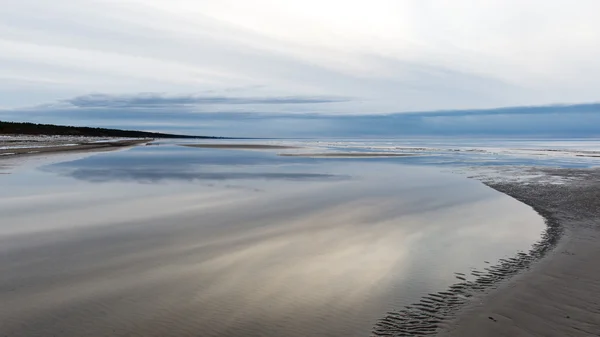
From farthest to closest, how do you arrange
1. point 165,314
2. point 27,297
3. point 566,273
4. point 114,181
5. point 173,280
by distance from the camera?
point 114,181 → point 566,273 → point 173,280 → point 27,297 → point 165,314

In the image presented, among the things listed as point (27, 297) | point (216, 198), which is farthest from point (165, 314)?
point (216, 198)

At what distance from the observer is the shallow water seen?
529cm

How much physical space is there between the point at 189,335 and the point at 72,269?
314cm

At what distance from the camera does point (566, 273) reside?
713 cm

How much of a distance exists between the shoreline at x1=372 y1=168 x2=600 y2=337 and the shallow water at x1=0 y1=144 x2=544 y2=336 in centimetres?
34

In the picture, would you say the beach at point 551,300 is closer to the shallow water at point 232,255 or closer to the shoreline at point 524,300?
the shoreline at point 524,300

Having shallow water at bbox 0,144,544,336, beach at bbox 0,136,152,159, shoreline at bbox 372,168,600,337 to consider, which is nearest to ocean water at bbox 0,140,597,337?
shallow water at bbox 0,144,544,336

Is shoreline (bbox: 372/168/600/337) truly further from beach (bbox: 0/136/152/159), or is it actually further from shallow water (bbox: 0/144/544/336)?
beach (bbox: 0/136/152/159)

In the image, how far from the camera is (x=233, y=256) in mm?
7930

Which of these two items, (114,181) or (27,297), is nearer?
(27,297)

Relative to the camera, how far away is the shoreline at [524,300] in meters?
5.10

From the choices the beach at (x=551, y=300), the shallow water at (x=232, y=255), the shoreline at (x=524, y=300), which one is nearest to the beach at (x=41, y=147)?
the shallow water at (x=232, y=255)

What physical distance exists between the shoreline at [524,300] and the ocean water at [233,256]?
33 cm

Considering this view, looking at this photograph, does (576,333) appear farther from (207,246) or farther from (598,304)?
(207,246)
